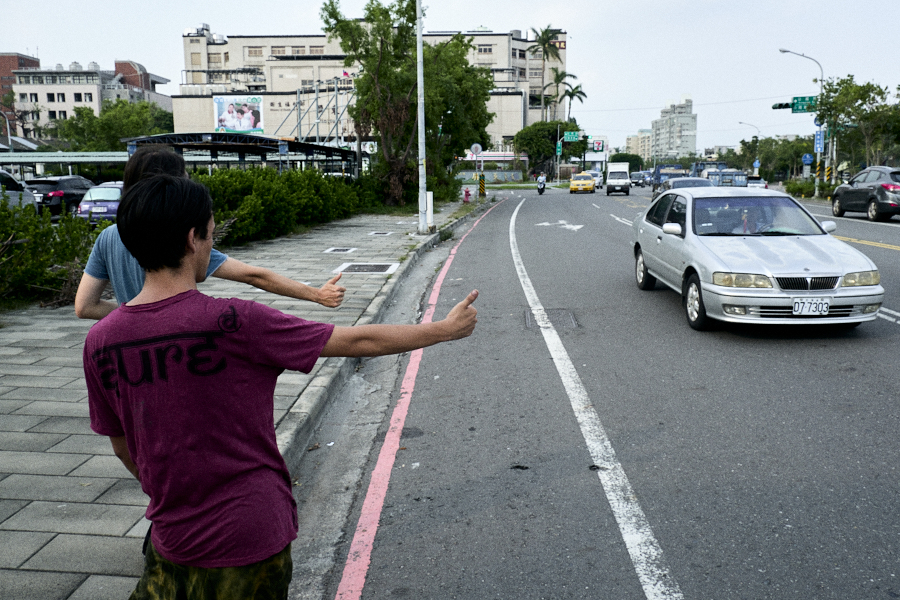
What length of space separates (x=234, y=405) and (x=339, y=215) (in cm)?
2472

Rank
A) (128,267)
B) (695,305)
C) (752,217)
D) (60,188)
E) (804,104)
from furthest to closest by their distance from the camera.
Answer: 1. (804,104)
2. (60,188)
3. (752,217)
4. (695,305)
5. (128,267)

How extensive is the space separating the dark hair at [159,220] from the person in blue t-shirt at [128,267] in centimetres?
101

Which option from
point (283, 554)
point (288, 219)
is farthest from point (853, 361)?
point (288, 219)

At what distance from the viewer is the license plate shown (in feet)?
24.5

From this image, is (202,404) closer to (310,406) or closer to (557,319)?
(310,406)

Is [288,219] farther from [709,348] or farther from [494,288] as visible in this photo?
[709,348]

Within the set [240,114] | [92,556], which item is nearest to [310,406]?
[92,556]

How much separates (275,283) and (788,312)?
19.3 ft

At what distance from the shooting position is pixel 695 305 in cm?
828

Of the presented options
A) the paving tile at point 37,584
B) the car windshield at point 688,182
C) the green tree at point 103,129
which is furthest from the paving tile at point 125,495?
the green tree at point 103,129

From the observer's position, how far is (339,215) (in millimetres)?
26172

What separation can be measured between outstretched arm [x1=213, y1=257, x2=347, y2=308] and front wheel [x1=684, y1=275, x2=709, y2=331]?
5.69 m

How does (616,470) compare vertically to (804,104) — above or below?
below

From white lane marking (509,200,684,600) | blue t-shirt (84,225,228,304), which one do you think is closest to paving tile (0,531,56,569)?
blue t-shirt (84,225,228,304)
